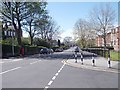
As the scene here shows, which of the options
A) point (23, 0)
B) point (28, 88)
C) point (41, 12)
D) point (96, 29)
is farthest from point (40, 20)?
point (28, 88)

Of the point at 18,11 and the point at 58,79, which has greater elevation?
the point at 18,11

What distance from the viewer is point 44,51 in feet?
224

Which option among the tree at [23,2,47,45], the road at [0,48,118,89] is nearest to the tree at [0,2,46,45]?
the tree at [23,2,47,45]

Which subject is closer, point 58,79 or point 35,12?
point 58,79

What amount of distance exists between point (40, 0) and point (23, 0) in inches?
205

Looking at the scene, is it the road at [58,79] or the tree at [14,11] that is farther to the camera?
the tree at [14,11]

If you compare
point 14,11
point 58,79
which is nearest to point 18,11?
point 14,11

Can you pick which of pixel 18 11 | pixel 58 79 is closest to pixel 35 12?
pixel 18 11

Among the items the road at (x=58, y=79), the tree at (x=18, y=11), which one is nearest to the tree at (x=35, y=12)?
the tree at (x=18, y=11)

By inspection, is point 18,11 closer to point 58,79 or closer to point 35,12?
point 35,12

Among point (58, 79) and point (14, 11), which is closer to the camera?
point (58, 79)

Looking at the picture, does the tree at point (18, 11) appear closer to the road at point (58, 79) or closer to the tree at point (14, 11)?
the tree at point (14, 11)

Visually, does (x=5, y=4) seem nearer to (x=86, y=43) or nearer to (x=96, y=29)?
(x=96, y=29)

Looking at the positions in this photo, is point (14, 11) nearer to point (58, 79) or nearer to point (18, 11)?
point (18, 11)
